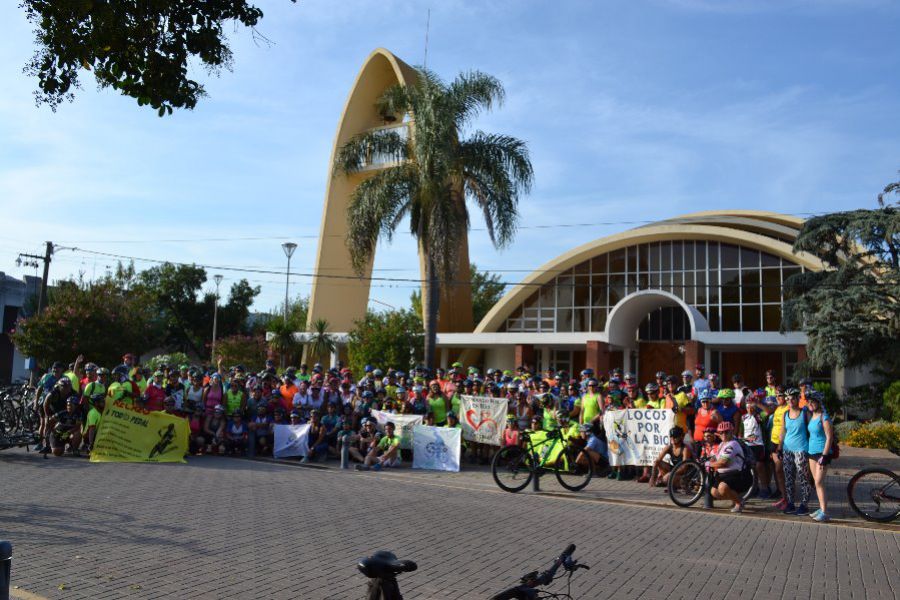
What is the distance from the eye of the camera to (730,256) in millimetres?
31547

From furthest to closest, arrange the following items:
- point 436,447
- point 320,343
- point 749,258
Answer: point 320,343 → point 749,258 → point 436,447

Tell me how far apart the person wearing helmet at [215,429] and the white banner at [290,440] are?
1139 mm

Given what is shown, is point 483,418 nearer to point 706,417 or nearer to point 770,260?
point 706,417

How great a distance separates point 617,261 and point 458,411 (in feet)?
64.1

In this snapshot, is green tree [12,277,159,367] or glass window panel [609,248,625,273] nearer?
green tree [12,277,159,367]

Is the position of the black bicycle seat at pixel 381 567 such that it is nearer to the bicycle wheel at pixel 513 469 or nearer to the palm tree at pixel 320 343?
the bicycle wheel at pixel 513 469

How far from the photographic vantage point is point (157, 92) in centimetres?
644

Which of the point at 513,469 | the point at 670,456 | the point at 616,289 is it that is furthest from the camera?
the point at 616,289

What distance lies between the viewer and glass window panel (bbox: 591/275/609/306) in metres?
34.0

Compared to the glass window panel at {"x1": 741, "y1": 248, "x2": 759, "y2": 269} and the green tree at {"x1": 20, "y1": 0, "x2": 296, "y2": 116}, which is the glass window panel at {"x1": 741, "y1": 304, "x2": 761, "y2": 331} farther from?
the green tree at {"x1": 20, "y1": 0, "x2": 296, "y2": 116}

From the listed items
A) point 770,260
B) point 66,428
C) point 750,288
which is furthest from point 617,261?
point 66,428

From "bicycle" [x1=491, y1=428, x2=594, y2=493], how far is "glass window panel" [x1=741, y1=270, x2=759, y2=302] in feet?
68.2

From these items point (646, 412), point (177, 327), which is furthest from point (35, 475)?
point (177, 327)

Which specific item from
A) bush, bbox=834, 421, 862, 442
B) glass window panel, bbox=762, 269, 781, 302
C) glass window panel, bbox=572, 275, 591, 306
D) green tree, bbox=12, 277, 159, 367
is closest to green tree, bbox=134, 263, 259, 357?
green tree, bbox=12, 277, 159, 367
